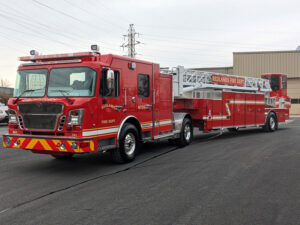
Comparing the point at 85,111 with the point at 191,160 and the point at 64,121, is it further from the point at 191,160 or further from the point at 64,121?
the point at 191,160

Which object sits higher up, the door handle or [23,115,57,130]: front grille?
the door handle

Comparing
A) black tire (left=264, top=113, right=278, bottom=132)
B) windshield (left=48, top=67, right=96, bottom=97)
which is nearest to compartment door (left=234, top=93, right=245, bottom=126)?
black tire (left=264, top=113, right=278, bottom=132)

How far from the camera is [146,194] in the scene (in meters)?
5.21

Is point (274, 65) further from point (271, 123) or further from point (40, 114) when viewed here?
point (40, 114)

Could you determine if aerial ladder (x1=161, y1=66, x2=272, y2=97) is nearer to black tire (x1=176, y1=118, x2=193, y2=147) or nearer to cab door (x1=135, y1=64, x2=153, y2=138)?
black tire (x1=176, y1=118, x2=193, y2=147)

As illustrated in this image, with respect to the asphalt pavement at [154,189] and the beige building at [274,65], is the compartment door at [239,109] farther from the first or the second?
the beige building at [274,65]

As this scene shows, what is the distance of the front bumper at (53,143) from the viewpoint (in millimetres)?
6363

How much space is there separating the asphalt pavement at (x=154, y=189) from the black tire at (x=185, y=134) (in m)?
1.74

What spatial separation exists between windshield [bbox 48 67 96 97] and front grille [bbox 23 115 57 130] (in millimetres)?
510

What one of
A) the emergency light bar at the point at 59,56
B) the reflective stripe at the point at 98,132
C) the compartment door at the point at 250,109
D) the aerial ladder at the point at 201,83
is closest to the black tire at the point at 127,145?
the reflective stripe at the point at 98,132

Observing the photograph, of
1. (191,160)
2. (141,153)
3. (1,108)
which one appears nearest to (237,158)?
(191,160)

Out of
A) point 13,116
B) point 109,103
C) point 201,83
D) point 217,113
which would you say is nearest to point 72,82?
point 109,103

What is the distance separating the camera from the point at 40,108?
668cm

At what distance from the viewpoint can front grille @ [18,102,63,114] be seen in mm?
6488
